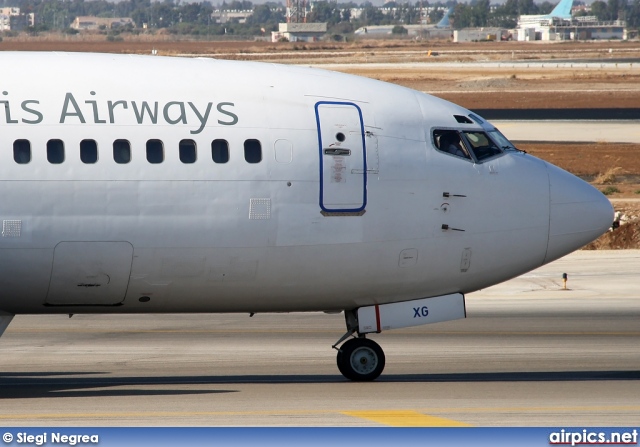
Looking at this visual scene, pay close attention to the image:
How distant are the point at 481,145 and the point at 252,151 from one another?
134 inches

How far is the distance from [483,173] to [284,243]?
302 centimetres

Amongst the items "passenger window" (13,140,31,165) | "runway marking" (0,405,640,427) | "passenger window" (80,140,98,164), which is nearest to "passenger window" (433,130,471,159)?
"runway marking" (0,405,640,427)

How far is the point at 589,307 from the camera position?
973 inches

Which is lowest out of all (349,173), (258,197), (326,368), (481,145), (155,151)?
(326,368)

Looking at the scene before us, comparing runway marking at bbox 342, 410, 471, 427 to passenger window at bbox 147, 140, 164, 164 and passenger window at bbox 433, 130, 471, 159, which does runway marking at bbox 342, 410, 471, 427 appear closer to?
passenger window at bbox 433, 130, 471, 159

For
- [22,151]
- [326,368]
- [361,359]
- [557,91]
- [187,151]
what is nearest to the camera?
[22,151]

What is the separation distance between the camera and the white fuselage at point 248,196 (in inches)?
587

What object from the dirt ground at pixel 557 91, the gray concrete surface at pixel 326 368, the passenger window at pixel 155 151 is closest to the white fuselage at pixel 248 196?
the passenger window at pixel 155 151

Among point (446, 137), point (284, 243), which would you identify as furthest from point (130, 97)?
point (446, 137)

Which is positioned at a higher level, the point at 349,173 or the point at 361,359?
the point at 349,173

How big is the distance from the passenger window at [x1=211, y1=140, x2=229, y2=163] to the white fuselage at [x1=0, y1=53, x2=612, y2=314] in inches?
1.0

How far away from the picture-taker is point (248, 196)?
15320 mm

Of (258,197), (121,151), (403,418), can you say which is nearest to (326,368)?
(258,197)

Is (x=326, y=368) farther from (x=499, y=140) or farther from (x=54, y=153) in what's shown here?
(x=54, y=153)
